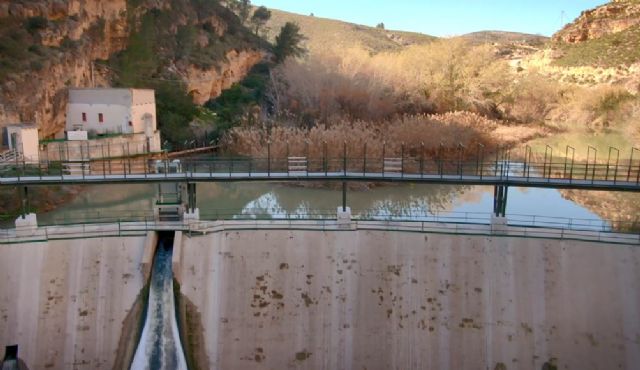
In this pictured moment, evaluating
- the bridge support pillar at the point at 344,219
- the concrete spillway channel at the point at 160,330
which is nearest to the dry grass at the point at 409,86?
the bridge support pillar at the point at 344,219

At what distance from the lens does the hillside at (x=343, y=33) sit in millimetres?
104294

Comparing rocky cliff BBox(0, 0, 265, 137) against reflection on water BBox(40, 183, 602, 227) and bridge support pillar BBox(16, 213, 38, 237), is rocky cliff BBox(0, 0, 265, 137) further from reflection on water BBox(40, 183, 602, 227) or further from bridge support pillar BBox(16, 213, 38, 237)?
bridge support pillar BBox(16, 213, 38, 237)

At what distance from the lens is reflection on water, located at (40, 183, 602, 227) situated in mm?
22250

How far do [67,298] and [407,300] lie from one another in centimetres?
946

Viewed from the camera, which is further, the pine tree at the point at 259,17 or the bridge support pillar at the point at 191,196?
the pine tree at the point at 259,17

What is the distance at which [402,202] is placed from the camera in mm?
24625

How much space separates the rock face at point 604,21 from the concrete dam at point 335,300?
202 feet

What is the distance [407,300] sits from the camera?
51.1 feet

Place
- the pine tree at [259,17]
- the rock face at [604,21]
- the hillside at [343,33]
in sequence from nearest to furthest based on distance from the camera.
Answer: the rock face at [604,21] < the pine tree at [259,17] < the hillside at [343,33]

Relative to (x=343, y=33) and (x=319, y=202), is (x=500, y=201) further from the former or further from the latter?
(x=343, y=33)

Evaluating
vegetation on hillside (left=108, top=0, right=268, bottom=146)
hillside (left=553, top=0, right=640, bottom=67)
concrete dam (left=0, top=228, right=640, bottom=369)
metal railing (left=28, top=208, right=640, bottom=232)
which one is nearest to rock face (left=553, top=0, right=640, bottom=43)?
hillside (left=553, top=0, right=640, bottom=67)

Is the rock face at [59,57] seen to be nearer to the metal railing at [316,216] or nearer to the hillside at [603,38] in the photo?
the metal railing at [316,216]

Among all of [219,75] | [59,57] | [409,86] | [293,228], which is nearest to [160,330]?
[293,228]

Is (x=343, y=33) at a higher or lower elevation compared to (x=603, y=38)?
higher
